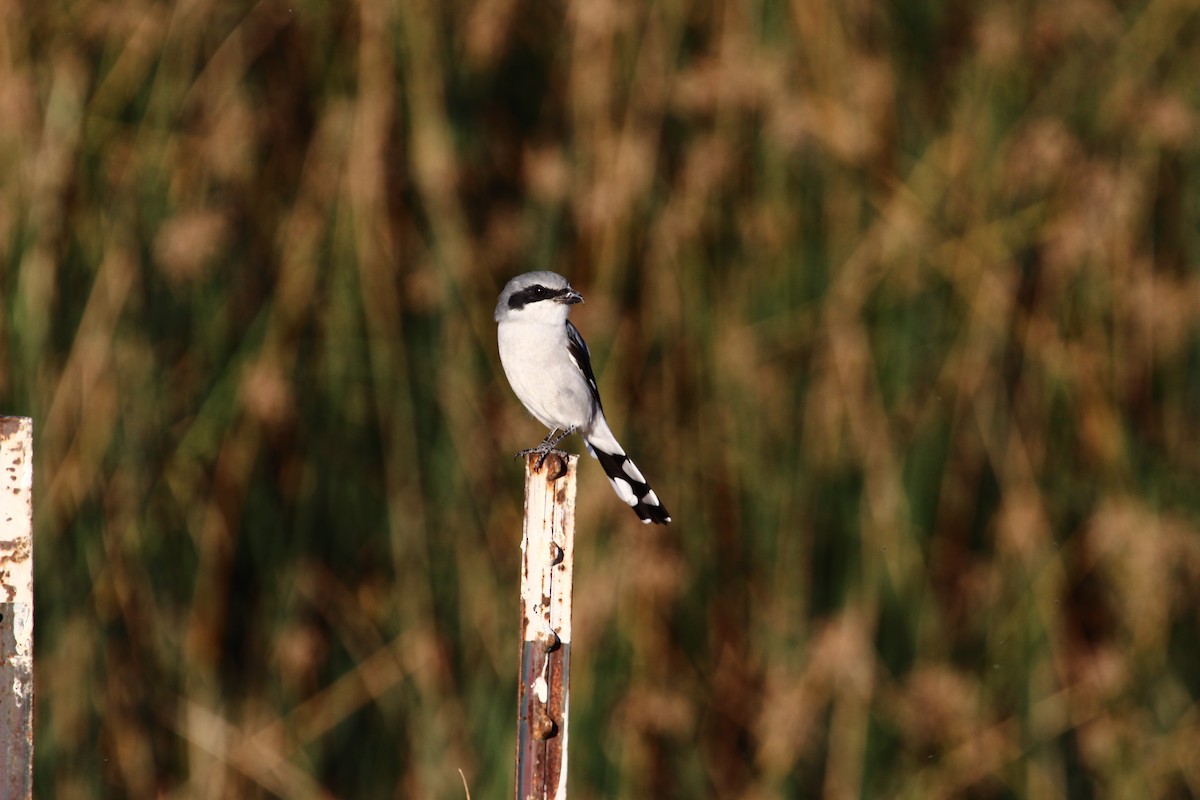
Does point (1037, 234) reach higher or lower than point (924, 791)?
higher

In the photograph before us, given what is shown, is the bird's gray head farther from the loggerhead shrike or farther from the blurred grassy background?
the blurred grassy background

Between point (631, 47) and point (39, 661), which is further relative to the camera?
point (631, 47)

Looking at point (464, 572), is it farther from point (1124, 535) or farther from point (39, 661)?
point (1124, 535)

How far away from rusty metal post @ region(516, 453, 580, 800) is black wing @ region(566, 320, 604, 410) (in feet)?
3.97

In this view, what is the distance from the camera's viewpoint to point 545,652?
5.34 ft

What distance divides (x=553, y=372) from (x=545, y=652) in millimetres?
1160

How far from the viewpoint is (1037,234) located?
3186 mm

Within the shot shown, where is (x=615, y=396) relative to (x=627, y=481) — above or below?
above

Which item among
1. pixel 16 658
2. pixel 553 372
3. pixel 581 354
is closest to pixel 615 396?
pixel 581 354

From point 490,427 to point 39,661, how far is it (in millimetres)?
926

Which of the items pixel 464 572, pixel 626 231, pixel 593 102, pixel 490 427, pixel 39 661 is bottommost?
pixel 39 661

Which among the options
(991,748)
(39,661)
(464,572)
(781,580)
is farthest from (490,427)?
(991,748)

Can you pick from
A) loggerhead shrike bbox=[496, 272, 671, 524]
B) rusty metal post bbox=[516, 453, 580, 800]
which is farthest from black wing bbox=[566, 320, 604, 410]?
rusty metal post bbox=[516, 453, 580, 800]

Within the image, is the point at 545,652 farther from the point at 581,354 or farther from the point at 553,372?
the point at 581,354
